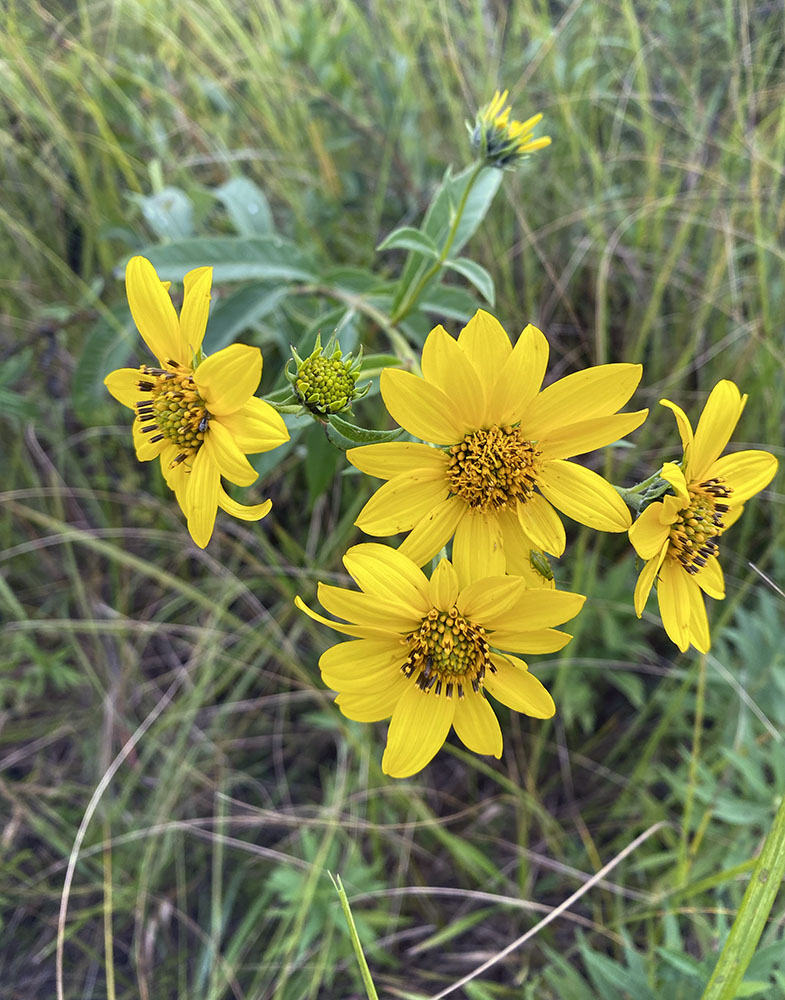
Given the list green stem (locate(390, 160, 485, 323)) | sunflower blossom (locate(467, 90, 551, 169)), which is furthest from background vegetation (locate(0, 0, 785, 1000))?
sunflower blossom (locate(467, 90, 551, 169))

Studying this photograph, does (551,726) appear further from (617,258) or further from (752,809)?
(617,258)

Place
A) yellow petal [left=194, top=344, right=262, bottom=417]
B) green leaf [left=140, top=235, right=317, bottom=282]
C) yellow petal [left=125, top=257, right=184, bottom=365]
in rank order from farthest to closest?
green leaf [left=140, top=235, right=317, bottom=282] < yellow petal [left=125, top=257, right=184, bottom=365] < yellow petal [left=194, top=344, right=262, bottom=417]

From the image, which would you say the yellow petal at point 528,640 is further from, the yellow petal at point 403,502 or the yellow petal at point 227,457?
the yellow petal at point 227,457

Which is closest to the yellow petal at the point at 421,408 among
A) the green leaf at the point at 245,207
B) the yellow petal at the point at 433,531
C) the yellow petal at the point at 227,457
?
the yellow petal at the point at 433,531

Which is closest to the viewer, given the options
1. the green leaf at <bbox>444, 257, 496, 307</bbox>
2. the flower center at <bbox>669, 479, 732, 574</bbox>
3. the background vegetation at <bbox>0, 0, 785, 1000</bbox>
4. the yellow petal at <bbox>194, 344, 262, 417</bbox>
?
the yellow petal at <bbox>194, 344, 262, 417</bbox>

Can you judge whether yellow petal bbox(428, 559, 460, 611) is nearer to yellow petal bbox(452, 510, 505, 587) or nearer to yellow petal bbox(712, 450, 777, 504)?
yellow petal bbox(452, 510, 505, 587)

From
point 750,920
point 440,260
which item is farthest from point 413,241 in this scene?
point 750,920

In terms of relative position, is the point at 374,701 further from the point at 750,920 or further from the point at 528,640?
the point at 750,920
